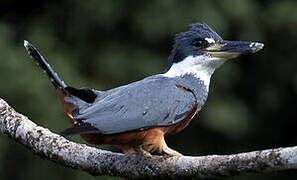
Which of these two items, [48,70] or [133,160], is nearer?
[133,160]

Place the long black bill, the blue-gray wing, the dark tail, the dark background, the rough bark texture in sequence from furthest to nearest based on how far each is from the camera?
the dark background < the long black bill < the dark tail < the blue-gray wing < the rough bark texture

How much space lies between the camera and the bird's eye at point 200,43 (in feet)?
16.2

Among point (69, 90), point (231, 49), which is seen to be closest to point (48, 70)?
point (69, 90)

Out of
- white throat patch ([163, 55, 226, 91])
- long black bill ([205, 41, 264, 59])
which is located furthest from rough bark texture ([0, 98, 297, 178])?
long black bill ([205, 41, 264, 59])

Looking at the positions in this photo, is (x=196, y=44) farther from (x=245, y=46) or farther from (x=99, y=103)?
(x=99, y=103)

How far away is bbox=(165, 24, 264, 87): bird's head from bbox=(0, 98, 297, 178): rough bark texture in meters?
0.80

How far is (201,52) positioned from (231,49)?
0.67 feet

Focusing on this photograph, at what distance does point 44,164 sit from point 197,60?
3.46 metres

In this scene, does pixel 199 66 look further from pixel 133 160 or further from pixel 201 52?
pixel 133 160

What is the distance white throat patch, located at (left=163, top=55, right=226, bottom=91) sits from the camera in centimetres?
488

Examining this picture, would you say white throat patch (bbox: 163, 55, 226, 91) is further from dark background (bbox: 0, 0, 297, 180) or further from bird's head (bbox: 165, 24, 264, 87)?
dark background (bbox: 0, 0, 297, 180)

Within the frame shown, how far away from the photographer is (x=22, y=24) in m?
8.43

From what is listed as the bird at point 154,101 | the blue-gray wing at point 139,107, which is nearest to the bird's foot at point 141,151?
the bird at point 154,101

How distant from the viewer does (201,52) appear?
4.91 m
